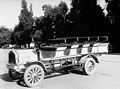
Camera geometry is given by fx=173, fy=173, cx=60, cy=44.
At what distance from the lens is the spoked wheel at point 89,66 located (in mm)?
8695

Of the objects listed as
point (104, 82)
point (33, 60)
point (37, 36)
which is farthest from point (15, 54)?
point (37, 36)

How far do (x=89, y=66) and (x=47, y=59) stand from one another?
260 centimetres

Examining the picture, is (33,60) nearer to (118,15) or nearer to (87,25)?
(118,15)

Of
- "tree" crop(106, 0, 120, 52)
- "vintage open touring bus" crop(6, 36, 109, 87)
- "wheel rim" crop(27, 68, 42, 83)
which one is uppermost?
"tree" crop(106, 0, 120, 52)

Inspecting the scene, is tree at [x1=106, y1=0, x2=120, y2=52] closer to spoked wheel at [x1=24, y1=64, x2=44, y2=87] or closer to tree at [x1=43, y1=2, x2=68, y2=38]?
tree at [x1=43, y1=2, x2=68, y2=38]

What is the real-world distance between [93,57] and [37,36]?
41.3 metres

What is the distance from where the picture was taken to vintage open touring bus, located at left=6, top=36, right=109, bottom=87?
22.6ft

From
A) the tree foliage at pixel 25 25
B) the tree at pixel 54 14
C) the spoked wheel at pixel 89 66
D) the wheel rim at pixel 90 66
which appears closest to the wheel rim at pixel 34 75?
the spoked wheel at pixel 89 66

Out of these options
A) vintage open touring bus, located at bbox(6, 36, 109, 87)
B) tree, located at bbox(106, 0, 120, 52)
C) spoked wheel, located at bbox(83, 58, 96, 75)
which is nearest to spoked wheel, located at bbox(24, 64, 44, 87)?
vintage open touring bus, located at bbox(6, 36, 109, 87)

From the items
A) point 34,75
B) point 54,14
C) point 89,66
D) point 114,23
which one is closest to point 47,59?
point 34,75

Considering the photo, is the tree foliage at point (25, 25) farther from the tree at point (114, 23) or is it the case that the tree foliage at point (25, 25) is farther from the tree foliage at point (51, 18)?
the tree at point (114, 23)

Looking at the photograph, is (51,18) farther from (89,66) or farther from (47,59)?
(47,59)

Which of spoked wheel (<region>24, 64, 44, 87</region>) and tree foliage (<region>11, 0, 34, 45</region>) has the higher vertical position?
tree foliage (<region>11, 0, 34, 45</region>)

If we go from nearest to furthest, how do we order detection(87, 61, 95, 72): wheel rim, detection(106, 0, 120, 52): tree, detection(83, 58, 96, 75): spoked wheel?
1. detection(83, 58, 96, 75): spoked wheel
2. detection(87, 61, 95, 72): wheel rim
3. detection(106, 0, 120, 52): tree
